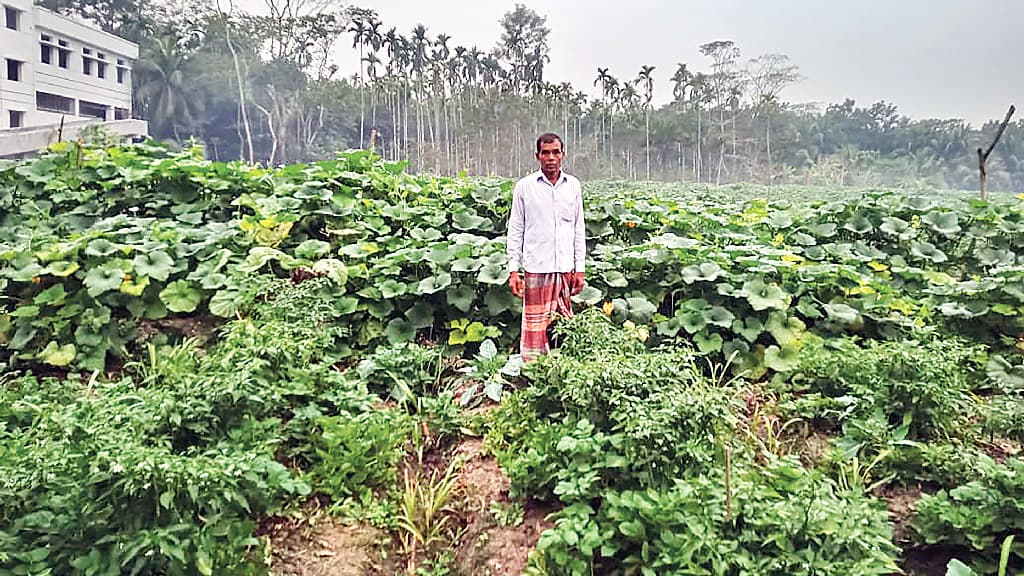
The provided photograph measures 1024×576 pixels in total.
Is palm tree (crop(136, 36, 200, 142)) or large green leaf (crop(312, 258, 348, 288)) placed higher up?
palm tree (crop(136, 36, 200, 142))

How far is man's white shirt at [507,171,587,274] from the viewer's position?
1.96m

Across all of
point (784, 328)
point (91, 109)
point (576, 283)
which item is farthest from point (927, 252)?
point (91, 109)

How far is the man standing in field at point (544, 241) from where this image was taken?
77.1 inches

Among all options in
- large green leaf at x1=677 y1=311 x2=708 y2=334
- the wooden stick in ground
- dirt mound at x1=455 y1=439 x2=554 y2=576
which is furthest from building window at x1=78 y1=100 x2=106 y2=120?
the wooden stick in ground

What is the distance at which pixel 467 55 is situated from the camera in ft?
16.0

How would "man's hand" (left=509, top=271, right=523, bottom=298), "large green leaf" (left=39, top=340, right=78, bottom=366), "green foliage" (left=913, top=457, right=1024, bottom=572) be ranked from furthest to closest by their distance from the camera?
"large green leaf" (left=39, top=340, right=78, bottom=366) → "man's hand" (left=509, top=271, right=523, bottom=298) → "green foliage" (left=913, top=457, right=1024, bottom=572)

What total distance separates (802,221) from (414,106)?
2742 mm

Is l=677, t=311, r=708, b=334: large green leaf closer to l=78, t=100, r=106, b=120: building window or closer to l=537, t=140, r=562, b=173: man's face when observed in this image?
l=537, t=140, r=562, b=173: man's face

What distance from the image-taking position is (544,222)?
1957 mm

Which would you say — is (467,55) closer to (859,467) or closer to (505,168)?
(505,168)

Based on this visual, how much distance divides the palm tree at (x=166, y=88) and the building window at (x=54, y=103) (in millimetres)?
415

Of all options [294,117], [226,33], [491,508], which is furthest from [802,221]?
[226,33]

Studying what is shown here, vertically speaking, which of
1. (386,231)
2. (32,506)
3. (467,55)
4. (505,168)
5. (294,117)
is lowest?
(32,506)

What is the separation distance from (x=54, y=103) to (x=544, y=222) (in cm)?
334
